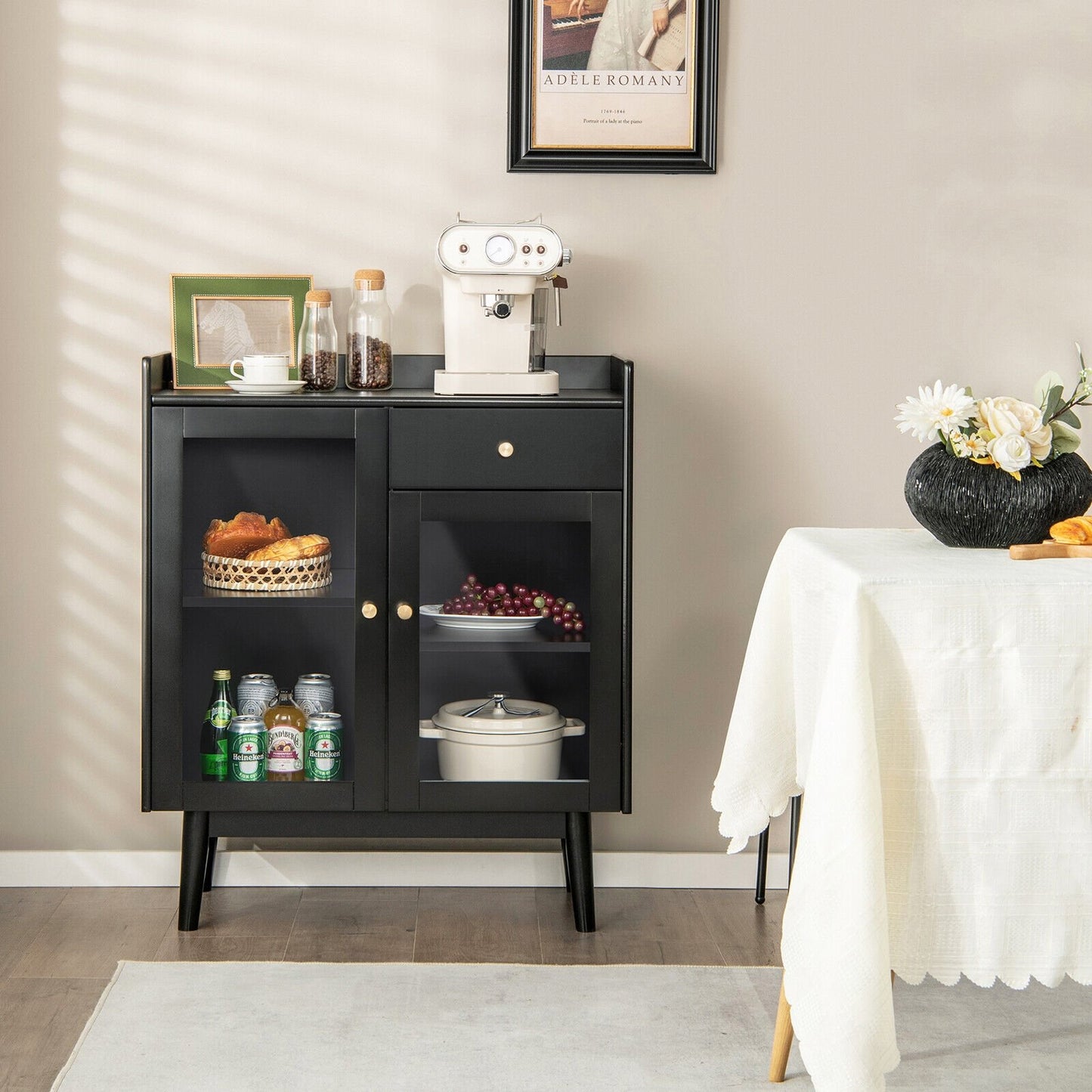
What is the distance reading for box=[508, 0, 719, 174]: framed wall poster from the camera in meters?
2.67

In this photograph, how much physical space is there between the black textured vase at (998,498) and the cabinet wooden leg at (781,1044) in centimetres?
73

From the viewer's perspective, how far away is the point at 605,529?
2432mm

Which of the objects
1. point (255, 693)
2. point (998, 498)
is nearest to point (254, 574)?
point (255, 693)

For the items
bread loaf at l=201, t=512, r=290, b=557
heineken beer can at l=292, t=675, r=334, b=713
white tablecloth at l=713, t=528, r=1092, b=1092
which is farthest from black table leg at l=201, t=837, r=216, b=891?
white tablecloth at l=713, t=528, r=1092, b=1092

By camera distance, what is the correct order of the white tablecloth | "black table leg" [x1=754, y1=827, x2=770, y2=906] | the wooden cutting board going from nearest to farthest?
the white tablecloth < the wooden cutting board < "black table leg" [x1=754, y1=827, x2=770, y2=906]

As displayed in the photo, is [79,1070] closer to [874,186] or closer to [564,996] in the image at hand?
[564,996]

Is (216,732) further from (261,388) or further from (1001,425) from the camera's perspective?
(1001,425)

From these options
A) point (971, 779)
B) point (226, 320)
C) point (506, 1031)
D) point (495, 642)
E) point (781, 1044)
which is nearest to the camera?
point (971, 779)

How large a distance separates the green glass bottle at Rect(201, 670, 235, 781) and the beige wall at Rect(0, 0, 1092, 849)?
0.36m

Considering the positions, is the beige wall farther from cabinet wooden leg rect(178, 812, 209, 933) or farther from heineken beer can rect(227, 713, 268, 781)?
heineken beer can rect(227, 713, 268, 781)

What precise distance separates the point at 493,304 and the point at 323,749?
946 millimetres

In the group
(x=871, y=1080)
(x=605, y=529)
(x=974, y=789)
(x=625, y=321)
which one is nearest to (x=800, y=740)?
(x=974, y=789)

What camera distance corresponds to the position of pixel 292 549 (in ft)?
8.30

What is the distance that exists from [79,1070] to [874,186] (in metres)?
2.27
